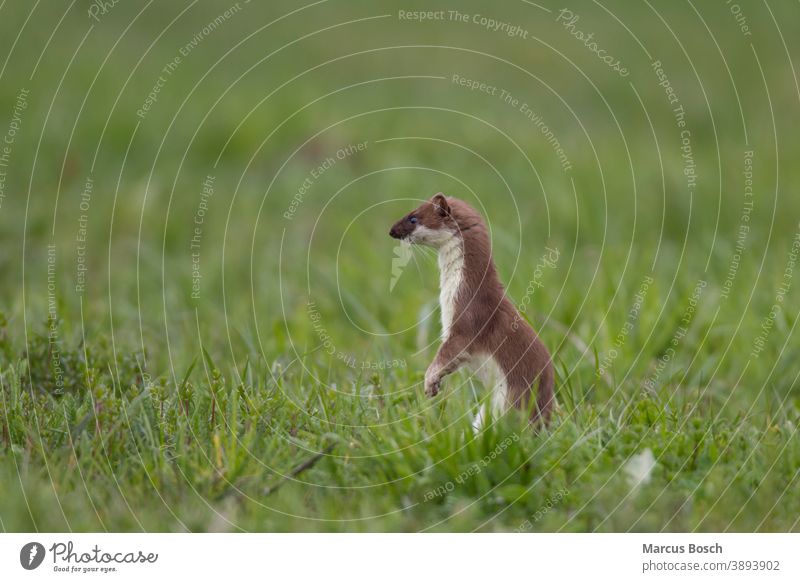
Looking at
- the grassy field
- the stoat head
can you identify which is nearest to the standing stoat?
the stoat head

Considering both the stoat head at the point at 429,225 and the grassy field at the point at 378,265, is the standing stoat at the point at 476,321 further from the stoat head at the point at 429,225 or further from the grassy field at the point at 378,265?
the grassy field at the point at 378,265

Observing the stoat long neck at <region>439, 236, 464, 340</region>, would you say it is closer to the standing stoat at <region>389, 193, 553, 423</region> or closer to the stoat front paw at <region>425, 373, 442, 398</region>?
the standing stoat at <region>389, 193, 553, 423</region>

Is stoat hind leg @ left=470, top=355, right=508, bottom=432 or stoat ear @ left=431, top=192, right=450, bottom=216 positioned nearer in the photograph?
stoat hind leg @ left=470, top=355, right=508, bottom=432

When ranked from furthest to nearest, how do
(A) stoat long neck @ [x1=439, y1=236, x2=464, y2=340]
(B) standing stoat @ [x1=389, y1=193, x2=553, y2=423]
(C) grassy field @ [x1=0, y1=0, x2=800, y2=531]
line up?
(A) stoat long neck @ [x1=439, y1=236, x2=464, y2=340], (B) standing stoat @ [x1=389, y1=193, x2=553, y2=423], (C) grassy field @ [x1=0, y1=0, x2=800, y2=531]

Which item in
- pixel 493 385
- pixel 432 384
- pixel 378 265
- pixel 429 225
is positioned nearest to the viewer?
pixel 432 384

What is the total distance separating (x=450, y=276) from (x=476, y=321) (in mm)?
288

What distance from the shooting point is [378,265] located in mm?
8102

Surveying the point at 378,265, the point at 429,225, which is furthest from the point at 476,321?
the point at 378,265

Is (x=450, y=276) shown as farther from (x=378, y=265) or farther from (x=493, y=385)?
(x=378, y=265)

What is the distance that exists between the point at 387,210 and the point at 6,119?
424cm

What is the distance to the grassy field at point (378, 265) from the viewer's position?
13.9 feet

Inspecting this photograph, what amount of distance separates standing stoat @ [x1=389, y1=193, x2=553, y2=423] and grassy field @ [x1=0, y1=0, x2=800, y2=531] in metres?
0.18

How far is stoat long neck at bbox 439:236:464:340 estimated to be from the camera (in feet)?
14.7
